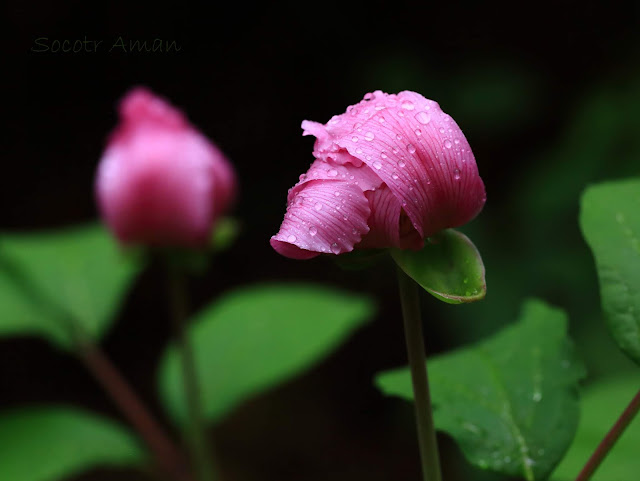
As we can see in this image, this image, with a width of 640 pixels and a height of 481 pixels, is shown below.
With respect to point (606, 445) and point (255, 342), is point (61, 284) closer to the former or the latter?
point (255, 342)

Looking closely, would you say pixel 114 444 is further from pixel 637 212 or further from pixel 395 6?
pixel 395 6

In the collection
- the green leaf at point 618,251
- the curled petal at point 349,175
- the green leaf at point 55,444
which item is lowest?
the green leaf at point 55,444

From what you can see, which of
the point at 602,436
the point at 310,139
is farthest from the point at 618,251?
the point at 310,139

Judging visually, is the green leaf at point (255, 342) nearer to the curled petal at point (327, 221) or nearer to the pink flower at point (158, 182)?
the pink flower at point (158, 182)

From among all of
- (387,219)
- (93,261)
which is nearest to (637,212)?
(387,219)

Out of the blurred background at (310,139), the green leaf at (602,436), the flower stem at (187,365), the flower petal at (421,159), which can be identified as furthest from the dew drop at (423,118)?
the blurred background at (310,139)
